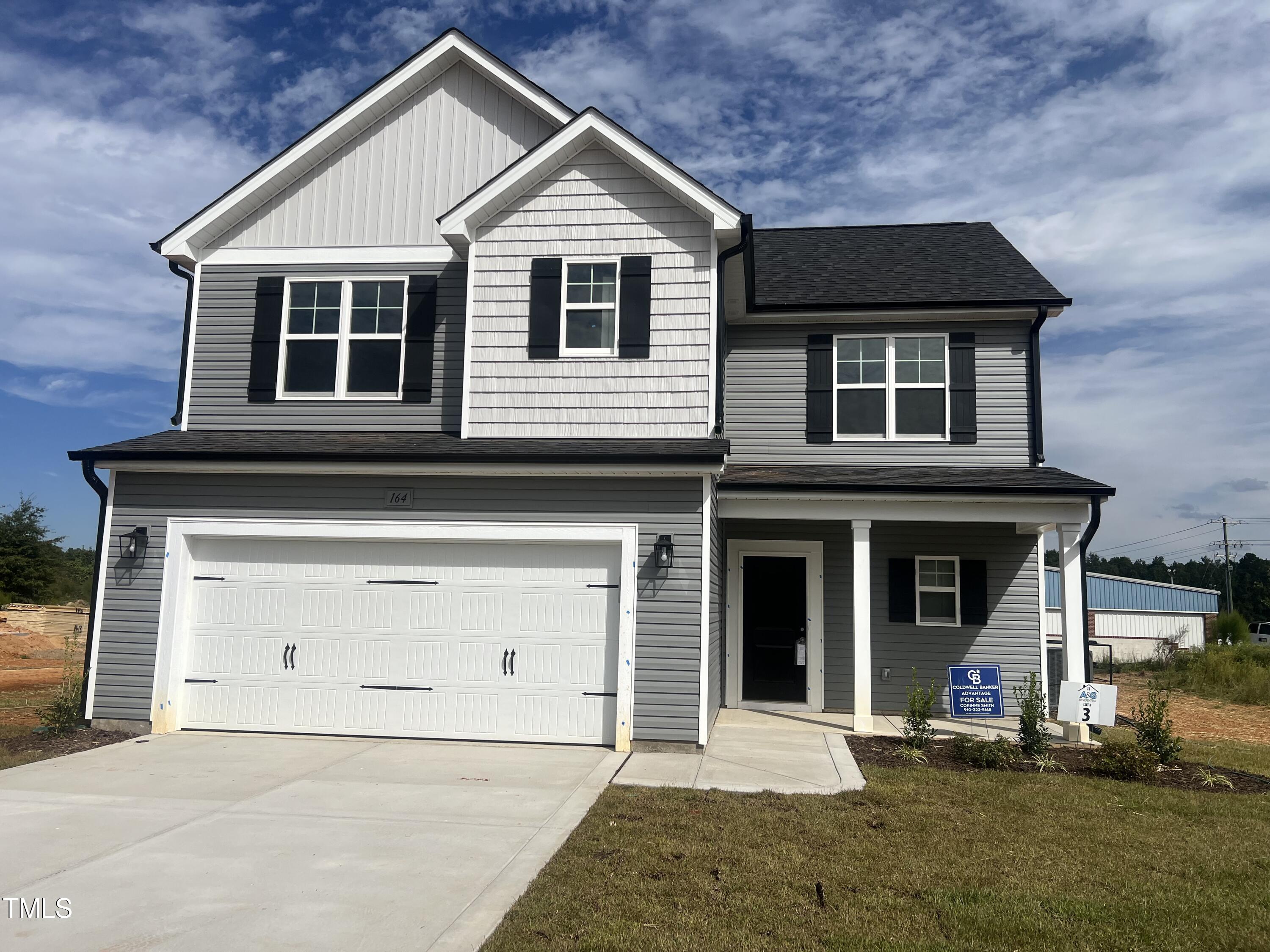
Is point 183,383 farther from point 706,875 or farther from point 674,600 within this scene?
point 706,875

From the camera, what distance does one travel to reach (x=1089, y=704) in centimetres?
1042

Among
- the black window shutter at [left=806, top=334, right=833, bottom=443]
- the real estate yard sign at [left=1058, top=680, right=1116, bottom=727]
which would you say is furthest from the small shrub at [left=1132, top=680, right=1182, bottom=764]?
the black window shutter at [left=806, top=334, right=833, bottom=443]

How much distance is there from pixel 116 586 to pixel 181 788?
369cm

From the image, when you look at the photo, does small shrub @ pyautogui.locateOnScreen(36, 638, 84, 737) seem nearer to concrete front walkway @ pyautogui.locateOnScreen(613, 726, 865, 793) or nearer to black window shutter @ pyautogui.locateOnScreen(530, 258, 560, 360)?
concrete front walkway @ pyautogui.locateOnScreen(613, 726, 865, 793)

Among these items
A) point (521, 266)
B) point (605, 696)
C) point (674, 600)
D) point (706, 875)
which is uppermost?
point (521, 266)

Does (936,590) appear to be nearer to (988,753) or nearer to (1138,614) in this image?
(988,753)

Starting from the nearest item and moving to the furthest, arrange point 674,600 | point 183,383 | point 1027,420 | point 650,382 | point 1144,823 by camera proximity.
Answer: point 1144,823 → point 674,600 → point 650,382 → point 183,383 → point 1027,420

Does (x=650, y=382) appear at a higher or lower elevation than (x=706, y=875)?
higher

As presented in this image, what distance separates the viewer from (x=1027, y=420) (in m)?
12.4

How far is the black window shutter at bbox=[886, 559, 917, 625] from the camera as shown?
12.9 m

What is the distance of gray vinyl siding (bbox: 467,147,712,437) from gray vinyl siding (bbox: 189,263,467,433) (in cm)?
63

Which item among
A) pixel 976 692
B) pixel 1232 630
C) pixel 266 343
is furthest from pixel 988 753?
pixel 1232 630

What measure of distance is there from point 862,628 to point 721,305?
4.16 m

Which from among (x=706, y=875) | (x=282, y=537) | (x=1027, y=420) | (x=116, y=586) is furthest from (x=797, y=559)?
(x=116, y=586)
